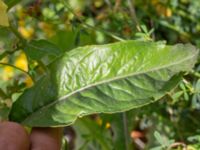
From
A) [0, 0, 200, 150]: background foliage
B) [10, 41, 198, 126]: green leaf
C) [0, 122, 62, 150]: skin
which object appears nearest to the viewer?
[0, 122, 62, 150]: skin

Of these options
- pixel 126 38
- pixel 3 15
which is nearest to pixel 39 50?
pixel 3 15

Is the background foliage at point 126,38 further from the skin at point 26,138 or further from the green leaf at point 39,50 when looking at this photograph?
the skin at point 26,138

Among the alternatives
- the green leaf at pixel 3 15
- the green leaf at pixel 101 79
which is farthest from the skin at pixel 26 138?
the green leaf at pixel 3 15

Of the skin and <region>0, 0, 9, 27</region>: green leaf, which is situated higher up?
<region>0, 0, 9, 27</region>: green leaf

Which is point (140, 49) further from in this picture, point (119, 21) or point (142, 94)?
point (119, 21)

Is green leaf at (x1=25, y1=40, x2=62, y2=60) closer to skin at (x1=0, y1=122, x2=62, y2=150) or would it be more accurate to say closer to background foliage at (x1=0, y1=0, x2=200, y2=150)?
background foliage at (x1=0, y1=0, x2=200, y2=150)

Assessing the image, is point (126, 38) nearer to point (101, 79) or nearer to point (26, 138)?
point (101, 79)

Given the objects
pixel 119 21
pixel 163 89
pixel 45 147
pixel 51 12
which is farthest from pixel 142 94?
pixel 51 12

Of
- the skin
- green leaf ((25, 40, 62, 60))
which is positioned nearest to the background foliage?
green leaf ((25, 40, 62, 60))
